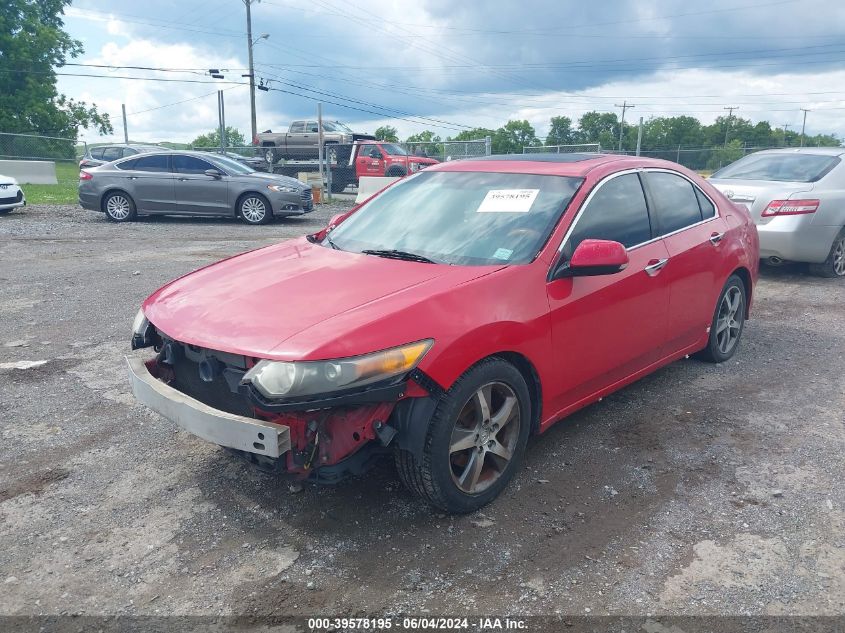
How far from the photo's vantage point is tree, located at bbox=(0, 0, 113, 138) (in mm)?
42719

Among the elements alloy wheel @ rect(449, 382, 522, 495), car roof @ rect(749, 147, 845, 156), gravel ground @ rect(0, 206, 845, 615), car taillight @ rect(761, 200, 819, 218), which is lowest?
gravel ground @ rect(0, 206, 845, 615)

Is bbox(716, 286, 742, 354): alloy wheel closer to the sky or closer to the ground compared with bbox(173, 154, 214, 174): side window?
closer to the ground

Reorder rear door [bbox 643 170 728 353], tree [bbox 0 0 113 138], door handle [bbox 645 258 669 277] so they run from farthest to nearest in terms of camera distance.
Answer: tree [bbox 0 0 113 138], rear door [bbox 643 170 728 353], door handle [bbox 645 258 669 277]

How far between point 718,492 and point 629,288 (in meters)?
1.19

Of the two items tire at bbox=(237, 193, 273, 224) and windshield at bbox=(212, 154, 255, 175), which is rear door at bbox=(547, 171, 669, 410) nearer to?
tire at bbox=(237, 193, 273, 224)

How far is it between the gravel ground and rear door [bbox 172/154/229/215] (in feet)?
32.6

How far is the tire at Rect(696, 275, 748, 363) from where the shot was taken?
511cm

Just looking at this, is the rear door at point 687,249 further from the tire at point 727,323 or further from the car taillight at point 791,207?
the car taillight at point 791,207

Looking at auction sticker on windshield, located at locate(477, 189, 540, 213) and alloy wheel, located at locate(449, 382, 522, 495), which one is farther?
auction sticker on windshield, located at locate(477, 189, 540, 213)

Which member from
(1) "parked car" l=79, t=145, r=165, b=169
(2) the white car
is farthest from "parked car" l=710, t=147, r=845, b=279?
(1) "parked car" l=79, t=145, r=165, b=169

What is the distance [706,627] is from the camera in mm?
2467

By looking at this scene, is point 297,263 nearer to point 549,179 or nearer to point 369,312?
point 369,312

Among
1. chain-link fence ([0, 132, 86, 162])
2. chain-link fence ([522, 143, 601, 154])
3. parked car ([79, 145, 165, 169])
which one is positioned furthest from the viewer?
chain-link fence ([0, 132, 86, 162])

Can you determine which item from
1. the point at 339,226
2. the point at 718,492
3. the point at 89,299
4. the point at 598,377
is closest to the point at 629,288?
the point at 598,377
